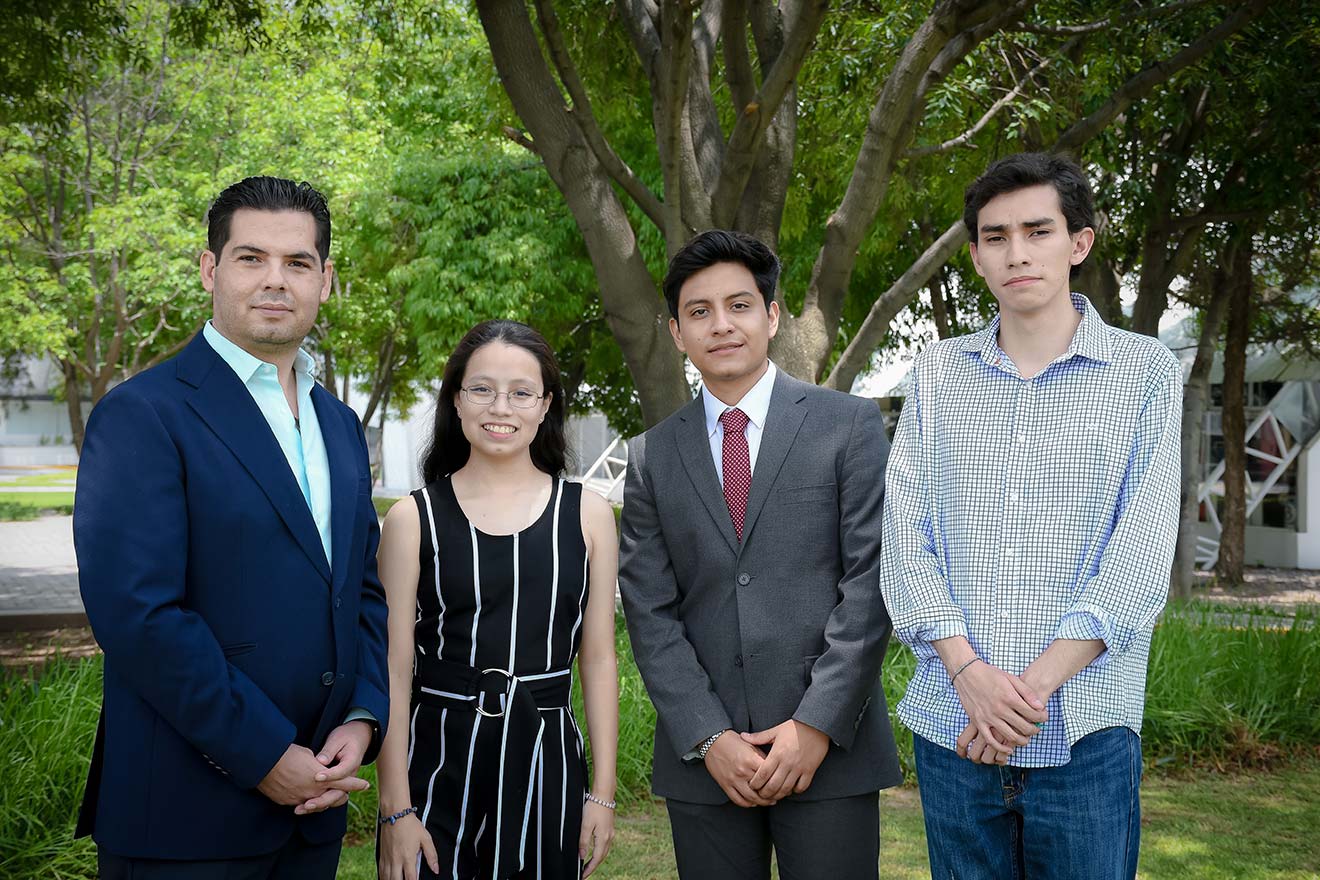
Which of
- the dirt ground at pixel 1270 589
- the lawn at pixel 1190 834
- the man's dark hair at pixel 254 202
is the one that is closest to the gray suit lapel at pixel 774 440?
the man's dark hair at pixel 254 202

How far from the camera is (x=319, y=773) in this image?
249 cm

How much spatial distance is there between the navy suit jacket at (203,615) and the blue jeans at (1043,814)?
4.45 ft

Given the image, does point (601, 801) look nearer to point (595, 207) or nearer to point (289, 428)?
point (289, 428)

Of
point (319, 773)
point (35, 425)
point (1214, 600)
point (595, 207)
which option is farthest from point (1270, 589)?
point (35, 425)

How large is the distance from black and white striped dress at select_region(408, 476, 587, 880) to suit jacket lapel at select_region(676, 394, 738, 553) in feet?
1.15

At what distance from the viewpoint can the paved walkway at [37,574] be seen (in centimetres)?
1030

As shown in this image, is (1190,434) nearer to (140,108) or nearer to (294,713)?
(294,713)

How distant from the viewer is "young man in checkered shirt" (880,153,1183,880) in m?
2.58

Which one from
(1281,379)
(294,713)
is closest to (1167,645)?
(294,713)

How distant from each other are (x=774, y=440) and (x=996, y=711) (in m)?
0.89

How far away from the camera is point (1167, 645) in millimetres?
7133

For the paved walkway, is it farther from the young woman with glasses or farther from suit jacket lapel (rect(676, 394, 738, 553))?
suit jacket lapel (rect(676, 394, 738, 553))

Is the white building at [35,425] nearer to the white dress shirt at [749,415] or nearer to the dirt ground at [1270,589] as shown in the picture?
the dirt ground at [1270,589]

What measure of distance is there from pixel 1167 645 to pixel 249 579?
6.19 metres
